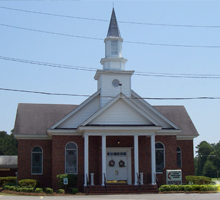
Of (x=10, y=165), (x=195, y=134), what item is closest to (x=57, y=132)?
(x=195, y=134)

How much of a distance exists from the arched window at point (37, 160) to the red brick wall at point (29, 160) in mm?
276

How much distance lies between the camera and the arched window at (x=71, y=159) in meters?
29.1

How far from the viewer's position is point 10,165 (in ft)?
143

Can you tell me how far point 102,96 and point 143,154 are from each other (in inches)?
234

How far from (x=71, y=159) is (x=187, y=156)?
37.1 feet

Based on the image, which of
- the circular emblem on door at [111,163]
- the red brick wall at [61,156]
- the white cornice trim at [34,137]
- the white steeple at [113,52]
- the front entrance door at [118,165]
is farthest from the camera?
the white cornice trim at [34,137]

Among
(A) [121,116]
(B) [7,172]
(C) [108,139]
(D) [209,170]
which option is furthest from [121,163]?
(D) [209,170]

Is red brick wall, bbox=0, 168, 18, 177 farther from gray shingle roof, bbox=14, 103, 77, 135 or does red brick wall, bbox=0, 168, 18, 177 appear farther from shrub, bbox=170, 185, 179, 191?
shrub, bbox=170, 185, 179, 191

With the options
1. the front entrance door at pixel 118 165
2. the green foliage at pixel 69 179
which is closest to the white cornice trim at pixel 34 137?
the green foliage at pixel 69 179

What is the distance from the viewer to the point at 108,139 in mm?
30000

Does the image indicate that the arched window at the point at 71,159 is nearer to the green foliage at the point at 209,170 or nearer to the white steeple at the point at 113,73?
the white steeple at the point at 113,73

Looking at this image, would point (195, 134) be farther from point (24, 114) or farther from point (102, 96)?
point (24, 114)

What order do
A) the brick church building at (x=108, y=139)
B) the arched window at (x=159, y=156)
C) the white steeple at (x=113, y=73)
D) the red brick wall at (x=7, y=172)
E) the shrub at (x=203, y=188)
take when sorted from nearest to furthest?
1. the shrub at (x=203, y=188)
2. the brick church building at (x=108, y=139)
3. the arched window at (x=159, y=156)
4. the white steeple at (x=113, y=73)
5. the red brick wall at (x=7, y=172)

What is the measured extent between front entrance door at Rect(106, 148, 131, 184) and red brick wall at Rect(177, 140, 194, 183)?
643 cm
